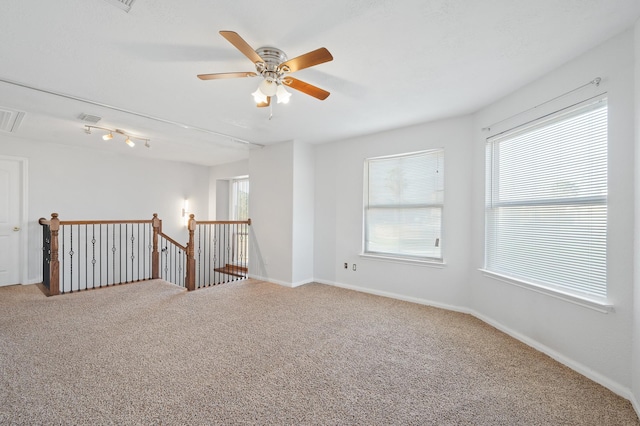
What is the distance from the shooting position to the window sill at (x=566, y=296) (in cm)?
198

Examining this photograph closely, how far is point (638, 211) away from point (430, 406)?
1801 millimetres

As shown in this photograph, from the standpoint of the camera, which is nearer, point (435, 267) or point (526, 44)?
point (526, 44)

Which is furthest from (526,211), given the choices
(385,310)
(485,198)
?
(385,310)

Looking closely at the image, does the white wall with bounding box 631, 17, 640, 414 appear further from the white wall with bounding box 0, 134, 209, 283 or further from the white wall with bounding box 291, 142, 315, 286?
the white wall with bounding box 0, 134, 209, 283

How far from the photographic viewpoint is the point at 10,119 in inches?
139

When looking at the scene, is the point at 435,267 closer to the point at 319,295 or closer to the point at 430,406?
the point at 319,295

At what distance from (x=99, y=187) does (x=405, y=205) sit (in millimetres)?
5547

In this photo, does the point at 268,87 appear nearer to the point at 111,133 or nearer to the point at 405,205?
the point at 405,205

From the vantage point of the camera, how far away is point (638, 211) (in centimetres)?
177

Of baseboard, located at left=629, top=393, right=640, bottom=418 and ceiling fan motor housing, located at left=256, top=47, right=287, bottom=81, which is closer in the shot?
baseboard, located at left=629, top=393, right=640, bottom=418

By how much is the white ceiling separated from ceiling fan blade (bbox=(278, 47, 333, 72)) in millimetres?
222

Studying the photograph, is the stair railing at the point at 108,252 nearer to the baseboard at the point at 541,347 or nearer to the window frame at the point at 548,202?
the baseboard at the point at 541,347

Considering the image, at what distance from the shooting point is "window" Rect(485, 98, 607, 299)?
6.96 feet

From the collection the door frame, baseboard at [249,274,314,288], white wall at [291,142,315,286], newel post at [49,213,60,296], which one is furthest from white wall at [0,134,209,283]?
white wall at [291,142,315,286]
